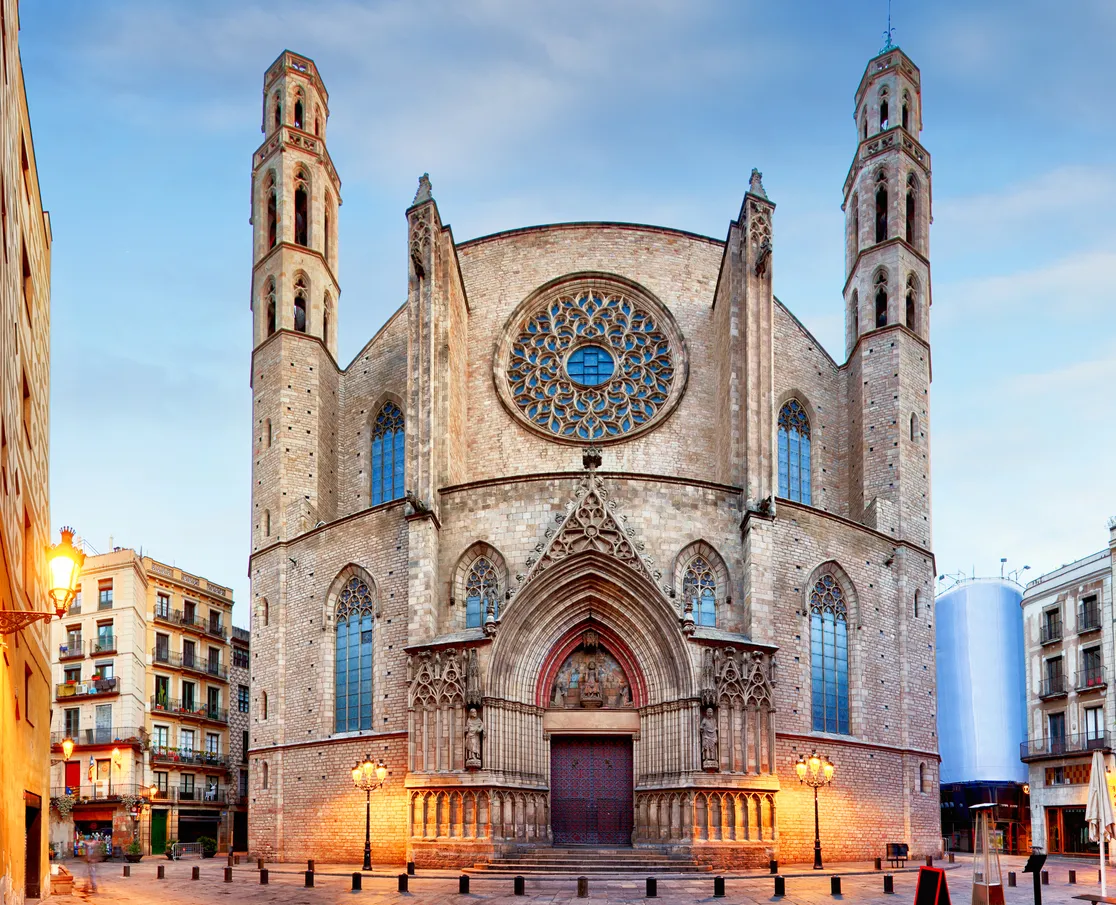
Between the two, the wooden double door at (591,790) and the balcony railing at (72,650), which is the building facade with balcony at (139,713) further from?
the wooden double door at (591,790)

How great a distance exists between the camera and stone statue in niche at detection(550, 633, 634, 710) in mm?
32156

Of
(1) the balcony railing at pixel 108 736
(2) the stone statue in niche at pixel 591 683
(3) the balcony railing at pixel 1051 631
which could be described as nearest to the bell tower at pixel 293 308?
(2) the stone statue in niche at pixel 591 683

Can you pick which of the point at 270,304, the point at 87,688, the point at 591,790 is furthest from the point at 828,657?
the point at 87,688

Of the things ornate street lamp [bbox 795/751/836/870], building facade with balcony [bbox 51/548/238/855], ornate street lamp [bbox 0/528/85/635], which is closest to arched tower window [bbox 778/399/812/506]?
ornate street lamp [bbox 795/751/836/870]

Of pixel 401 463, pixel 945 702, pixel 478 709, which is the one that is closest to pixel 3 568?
pixel 478 709

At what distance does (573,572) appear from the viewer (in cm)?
3164

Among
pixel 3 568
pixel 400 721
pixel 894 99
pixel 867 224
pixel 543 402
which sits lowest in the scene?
pixel 400 721

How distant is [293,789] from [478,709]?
7.52 m

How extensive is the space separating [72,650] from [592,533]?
29.1 m

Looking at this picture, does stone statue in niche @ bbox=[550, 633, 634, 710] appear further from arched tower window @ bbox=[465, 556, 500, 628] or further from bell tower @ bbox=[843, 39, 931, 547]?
bell tower @ bbox=[843, 39, 931, 547]

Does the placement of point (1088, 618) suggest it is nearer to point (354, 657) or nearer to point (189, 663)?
point (354, 657)

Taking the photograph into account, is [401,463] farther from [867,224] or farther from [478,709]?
[867,224]

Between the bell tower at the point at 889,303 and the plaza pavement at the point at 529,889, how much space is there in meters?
11.6

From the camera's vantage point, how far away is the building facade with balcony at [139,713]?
4753 cm
